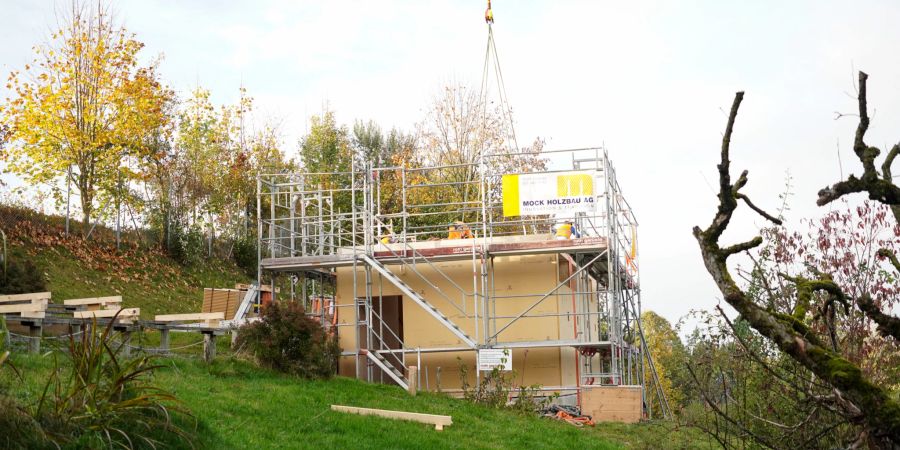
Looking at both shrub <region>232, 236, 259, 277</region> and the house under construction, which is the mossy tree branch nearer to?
the house under construction

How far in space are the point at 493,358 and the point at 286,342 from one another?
15.9ft

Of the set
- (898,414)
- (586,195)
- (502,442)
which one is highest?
(586,195)

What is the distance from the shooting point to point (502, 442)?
46.7 ft

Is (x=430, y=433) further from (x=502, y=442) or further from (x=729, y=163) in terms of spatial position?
(x=729, y=163)

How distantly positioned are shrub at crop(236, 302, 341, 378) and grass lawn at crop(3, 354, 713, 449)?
0.38 meters

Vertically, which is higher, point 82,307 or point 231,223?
point 231,223

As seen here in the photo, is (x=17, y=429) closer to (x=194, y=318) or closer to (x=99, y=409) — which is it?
(x=99, y=409)

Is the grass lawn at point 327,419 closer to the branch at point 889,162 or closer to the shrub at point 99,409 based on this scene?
the shrub at point 99,409

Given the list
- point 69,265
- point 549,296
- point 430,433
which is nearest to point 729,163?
point 430,433

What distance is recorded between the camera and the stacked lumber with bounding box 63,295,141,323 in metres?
17.7

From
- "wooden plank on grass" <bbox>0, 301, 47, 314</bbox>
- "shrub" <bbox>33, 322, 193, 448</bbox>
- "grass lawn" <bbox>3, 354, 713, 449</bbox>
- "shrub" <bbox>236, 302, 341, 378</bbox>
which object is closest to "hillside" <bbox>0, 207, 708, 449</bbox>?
"grass lawn" <bbox>3, 354, 713, 449</bbox>

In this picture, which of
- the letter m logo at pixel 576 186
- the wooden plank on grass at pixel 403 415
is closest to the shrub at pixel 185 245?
the letter m logo at pixel 576 186

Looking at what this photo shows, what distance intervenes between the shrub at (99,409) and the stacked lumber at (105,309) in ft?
24.6

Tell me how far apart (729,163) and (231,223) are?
34.0m
